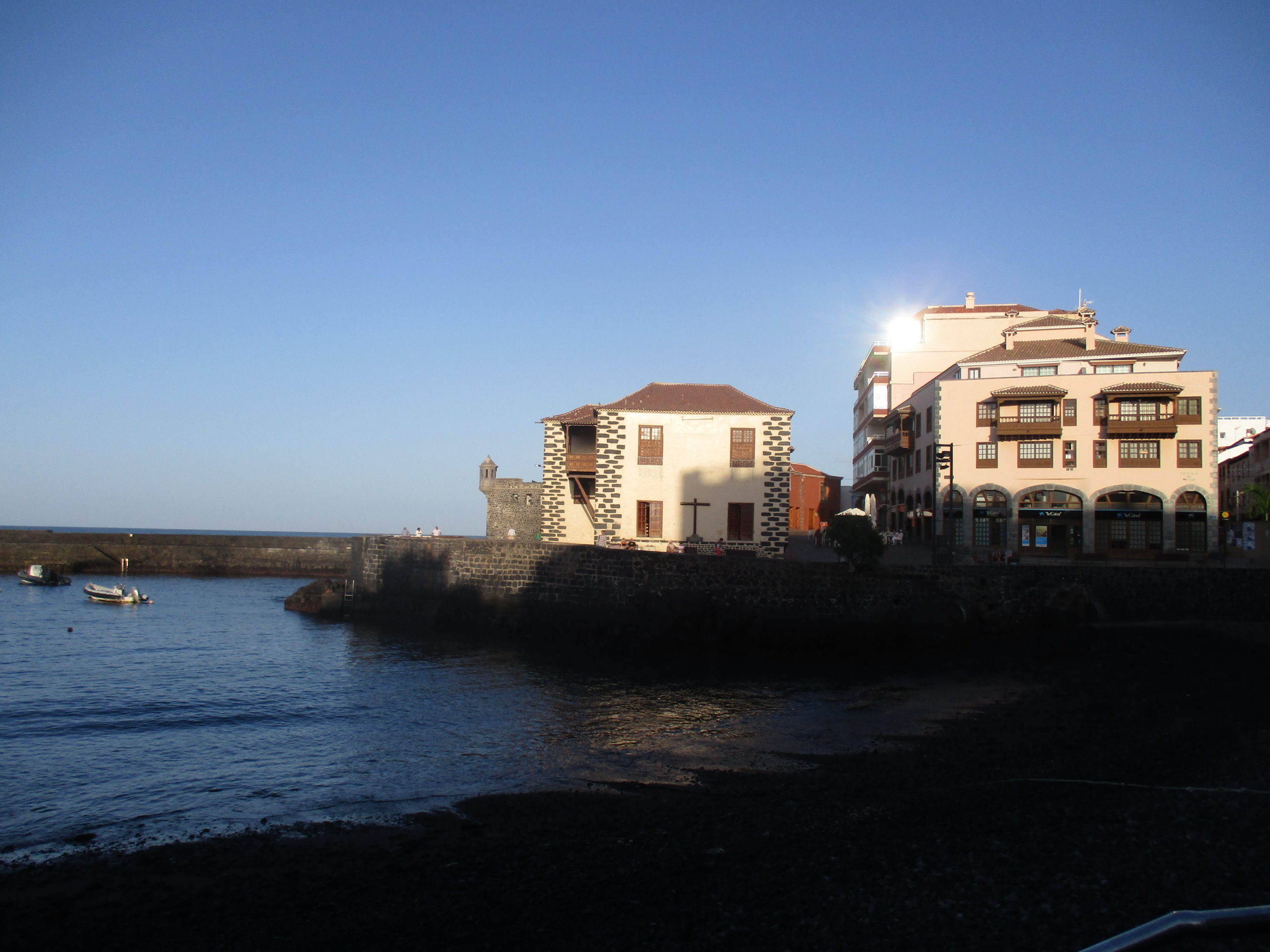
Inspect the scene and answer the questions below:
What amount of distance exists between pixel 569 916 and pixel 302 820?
16.2ft

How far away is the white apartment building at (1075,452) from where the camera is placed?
37375 mm

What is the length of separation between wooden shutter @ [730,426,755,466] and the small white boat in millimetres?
32164

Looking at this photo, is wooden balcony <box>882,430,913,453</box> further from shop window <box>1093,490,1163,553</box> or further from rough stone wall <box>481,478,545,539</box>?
rough stone wall <box>481,478,545,539</box>

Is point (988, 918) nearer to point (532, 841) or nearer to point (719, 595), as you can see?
point (532, 841)

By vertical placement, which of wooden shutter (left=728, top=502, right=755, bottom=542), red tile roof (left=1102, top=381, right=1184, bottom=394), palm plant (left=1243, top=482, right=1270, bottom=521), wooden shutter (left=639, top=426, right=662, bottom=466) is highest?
red tile roof (left=1102, top=381, right=1184, bottom=394)

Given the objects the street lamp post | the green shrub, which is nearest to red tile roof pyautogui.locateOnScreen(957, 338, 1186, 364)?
the street lamp post

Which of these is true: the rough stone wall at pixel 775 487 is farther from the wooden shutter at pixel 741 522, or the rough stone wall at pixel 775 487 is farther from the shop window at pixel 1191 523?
the shop window at pixel 1191 523

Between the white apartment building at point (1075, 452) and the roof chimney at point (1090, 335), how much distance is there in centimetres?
9

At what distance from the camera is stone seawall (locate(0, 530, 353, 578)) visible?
5862cm

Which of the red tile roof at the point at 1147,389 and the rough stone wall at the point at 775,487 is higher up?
the red tile roof at the point at 1147,389

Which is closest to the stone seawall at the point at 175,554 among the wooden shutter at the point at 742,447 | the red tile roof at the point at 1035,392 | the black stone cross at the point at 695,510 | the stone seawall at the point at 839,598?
the black stone cross at the point at 695,510

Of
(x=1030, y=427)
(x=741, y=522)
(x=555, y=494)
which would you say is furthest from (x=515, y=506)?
(x=1030, y=427)

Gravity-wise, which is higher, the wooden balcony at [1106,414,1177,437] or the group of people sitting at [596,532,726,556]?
the wooden balcony at [1106,414,1177,437]

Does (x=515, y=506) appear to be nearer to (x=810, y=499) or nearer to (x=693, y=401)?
(x=693, y=401)
